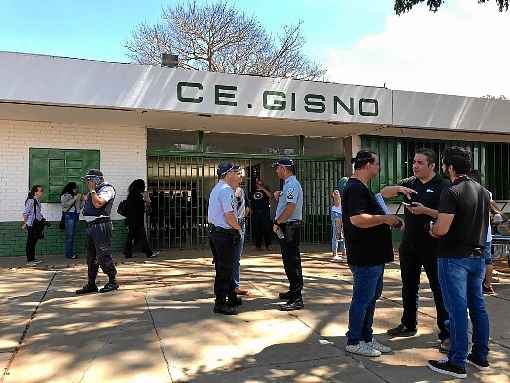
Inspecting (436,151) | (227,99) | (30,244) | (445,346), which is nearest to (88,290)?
(30,244)

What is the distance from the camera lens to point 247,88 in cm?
961

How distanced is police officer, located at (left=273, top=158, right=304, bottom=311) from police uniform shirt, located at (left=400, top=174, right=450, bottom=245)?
134 cm

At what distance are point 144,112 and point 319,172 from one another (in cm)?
514

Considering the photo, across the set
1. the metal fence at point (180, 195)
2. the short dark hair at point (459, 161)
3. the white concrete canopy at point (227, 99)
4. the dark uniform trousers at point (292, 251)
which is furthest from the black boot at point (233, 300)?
the metal fence at point (180, 195)

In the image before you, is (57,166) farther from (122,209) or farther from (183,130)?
(183,130)

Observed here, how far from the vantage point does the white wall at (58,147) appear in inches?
376

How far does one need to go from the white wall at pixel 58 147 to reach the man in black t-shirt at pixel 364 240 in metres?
7.27

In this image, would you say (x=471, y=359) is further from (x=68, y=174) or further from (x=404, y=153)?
(x=404, y=153)

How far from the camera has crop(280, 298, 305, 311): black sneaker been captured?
17.9 ft

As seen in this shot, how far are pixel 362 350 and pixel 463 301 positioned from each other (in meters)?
0.94

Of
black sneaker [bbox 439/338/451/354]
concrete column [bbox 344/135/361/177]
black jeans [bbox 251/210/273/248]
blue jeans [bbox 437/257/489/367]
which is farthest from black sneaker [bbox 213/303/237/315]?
concrete column [bbox 344/135/361/177]

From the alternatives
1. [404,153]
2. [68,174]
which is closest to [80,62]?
[68,174]

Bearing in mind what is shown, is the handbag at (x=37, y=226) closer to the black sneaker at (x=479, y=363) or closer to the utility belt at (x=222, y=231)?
the utility belt at (x=222, y=231)

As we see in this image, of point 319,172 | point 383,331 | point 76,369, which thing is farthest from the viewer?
point 319,172
